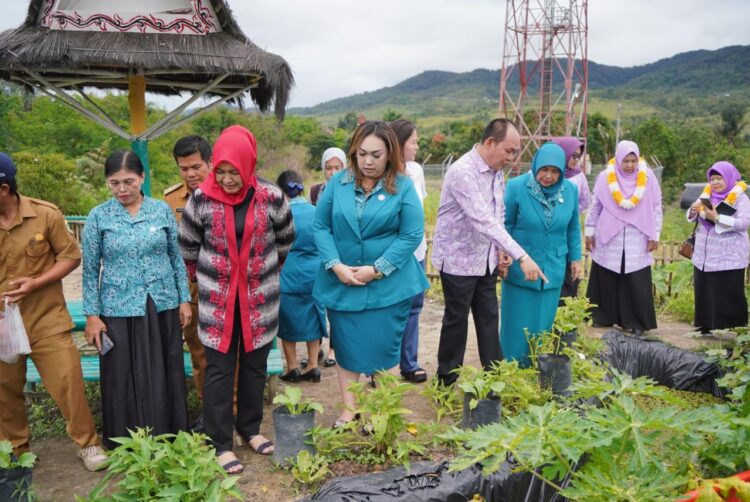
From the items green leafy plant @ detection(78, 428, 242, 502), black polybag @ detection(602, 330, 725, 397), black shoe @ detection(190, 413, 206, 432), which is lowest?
black polybag @ detection(602, 330, 725, 397)

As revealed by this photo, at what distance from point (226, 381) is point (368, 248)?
1.01m

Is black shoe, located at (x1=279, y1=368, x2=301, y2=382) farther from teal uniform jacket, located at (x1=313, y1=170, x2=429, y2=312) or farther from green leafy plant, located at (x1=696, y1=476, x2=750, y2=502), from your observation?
green leafy plant, located at (x1=696, y1=476, x2=750, y2=502)

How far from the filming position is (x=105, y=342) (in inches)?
123

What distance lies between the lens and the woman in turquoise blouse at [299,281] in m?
4.22

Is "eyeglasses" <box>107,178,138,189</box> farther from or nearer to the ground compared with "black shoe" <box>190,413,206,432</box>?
farther from the ground

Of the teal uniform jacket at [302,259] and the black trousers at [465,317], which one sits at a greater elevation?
the teal uniform jacket at [302,259]

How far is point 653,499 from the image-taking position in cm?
183

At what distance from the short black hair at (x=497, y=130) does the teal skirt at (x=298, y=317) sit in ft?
5.33

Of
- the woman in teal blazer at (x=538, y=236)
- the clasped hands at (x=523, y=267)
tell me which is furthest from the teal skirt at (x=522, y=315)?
the clasped hands at (x=523, y=267)

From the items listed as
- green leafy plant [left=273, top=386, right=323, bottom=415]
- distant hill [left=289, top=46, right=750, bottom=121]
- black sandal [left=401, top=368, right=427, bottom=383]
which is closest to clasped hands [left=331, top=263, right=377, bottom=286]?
green leafy plant [left=273, top=386, right=323, bottom=415]

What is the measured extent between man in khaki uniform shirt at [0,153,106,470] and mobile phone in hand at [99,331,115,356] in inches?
6.8

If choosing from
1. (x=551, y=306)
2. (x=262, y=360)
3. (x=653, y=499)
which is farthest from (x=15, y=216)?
(x=551, y=306)

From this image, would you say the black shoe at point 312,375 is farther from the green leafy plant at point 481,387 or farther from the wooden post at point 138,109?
the wooden post at point 138,109

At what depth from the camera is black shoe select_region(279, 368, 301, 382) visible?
14.9 feet
